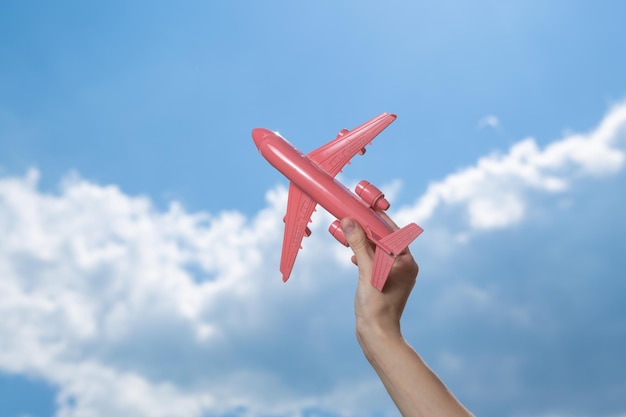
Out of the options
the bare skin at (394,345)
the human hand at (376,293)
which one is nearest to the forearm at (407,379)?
the bare skin at (394,345)

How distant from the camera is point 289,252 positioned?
25.1 feet

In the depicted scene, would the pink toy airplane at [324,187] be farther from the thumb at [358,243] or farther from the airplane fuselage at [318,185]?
the thumb at [358,243]

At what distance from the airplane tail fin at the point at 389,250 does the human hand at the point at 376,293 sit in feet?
0.17

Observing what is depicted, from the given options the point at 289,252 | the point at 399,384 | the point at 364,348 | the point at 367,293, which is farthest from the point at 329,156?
the point at 399,384

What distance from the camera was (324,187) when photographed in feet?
23.4

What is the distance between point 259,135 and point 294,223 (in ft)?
4.48

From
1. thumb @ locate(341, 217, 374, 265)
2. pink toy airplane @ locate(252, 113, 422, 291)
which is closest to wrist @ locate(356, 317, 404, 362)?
thumb @ locate(341, 217, 374, 265)

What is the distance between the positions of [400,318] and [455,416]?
1326mm

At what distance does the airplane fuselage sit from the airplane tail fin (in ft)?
1.11

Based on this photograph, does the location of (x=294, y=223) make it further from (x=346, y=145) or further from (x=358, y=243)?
(x=358, y=243)

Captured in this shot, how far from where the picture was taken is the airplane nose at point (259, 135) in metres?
7.84

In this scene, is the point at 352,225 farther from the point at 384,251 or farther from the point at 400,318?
the point at 400,318

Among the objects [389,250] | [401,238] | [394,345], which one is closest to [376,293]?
[394,345]

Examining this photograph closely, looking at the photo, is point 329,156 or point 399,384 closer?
point 399,384
